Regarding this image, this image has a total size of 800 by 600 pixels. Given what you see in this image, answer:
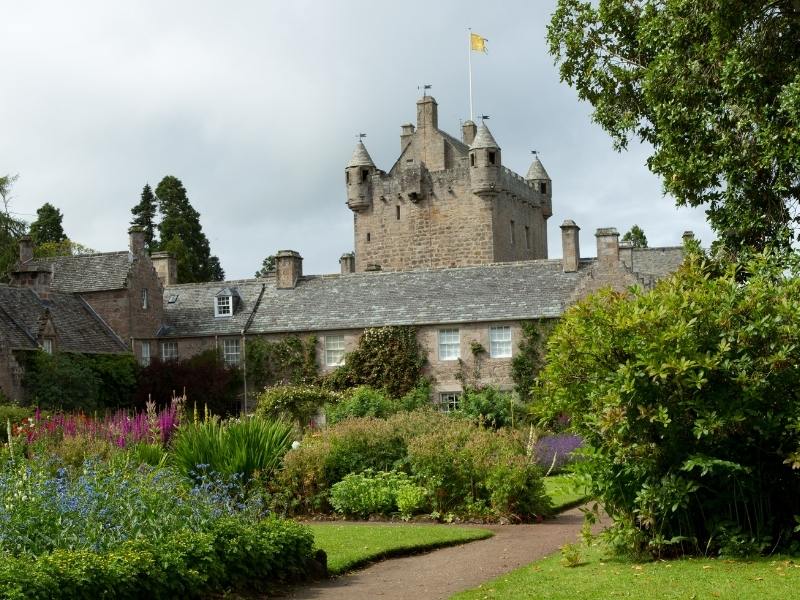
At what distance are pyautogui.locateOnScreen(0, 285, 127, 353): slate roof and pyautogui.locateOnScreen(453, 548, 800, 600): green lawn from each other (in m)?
26.0

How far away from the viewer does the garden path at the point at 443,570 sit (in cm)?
1145

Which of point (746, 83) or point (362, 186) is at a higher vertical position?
point (362, 186)

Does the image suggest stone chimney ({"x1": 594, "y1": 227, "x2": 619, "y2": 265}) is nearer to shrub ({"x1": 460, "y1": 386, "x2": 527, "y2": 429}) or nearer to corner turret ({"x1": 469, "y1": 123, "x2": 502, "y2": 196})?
shrub ({"x1": 460, "y1": 386, "x2": 527, "y2": 429})

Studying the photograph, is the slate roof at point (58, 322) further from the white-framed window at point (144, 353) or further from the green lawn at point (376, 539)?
the green lawn at point (376, 539)

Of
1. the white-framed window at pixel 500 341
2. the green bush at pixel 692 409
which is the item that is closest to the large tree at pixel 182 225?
the white-framed window at pixel 500 341

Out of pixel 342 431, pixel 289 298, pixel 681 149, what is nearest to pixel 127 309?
pixel 289 298

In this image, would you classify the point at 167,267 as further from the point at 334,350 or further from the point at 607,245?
the point at 607,245

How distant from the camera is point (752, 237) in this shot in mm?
18172

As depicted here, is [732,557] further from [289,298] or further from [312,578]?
[289,298]

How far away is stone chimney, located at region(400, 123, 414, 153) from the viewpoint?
5728 cm

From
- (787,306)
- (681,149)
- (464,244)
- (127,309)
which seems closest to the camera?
(787,306)

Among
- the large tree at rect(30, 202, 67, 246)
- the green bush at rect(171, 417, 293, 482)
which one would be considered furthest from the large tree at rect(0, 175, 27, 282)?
the green bush at rect(171, 417, 293, 482)

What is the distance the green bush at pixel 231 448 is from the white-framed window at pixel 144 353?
24040 mm

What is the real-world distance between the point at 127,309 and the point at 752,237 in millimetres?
28483
